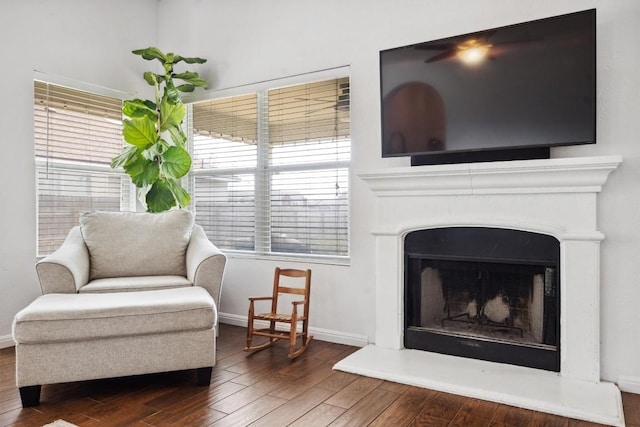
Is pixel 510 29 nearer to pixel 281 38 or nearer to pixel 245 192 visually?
pixel 281 38

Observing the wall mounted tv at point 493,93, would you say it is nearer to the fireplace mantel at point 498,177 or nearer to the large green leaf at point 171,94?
the fireplace mantel at point 498,177

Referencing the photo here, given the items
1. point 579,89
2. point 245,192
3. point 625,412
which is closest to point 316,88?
point 245,192

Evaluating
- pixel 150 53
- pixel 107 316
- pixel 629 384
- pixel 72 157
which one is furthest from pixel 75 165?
pixel 629 384

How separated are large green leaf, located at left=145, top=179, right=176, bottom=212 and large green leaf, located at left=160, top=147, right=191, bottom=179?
104 mm

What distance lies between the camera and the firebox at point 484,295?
256 cm

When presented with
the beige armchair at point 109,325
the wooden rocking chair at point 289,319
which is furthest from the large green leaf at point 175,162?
the wooden rocking chair at point 289,319

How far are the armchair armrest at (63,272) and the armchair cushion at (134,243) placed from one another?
17cm

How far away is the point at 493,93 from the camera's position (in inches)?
102

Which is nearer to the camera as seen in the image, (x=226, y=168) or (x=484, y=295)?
(x=484, y=295)

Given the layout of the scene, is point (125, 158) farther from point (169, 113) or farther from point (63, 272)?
point (63, 272)

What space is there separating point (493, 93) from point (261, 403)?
208 centimetres

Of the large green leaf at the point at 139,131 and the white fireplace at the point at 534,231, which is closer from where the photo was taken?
the white fireplace at the point at 534,231

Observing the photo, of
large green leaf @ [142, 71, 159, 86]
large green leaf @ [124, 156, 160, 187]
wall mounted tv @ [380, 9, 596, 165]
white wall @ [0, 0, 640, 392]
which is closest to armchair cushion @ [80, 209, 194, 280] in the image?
large green leaf @ [124, 156, 160, 187]

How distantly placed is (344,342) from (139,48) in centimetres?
313
